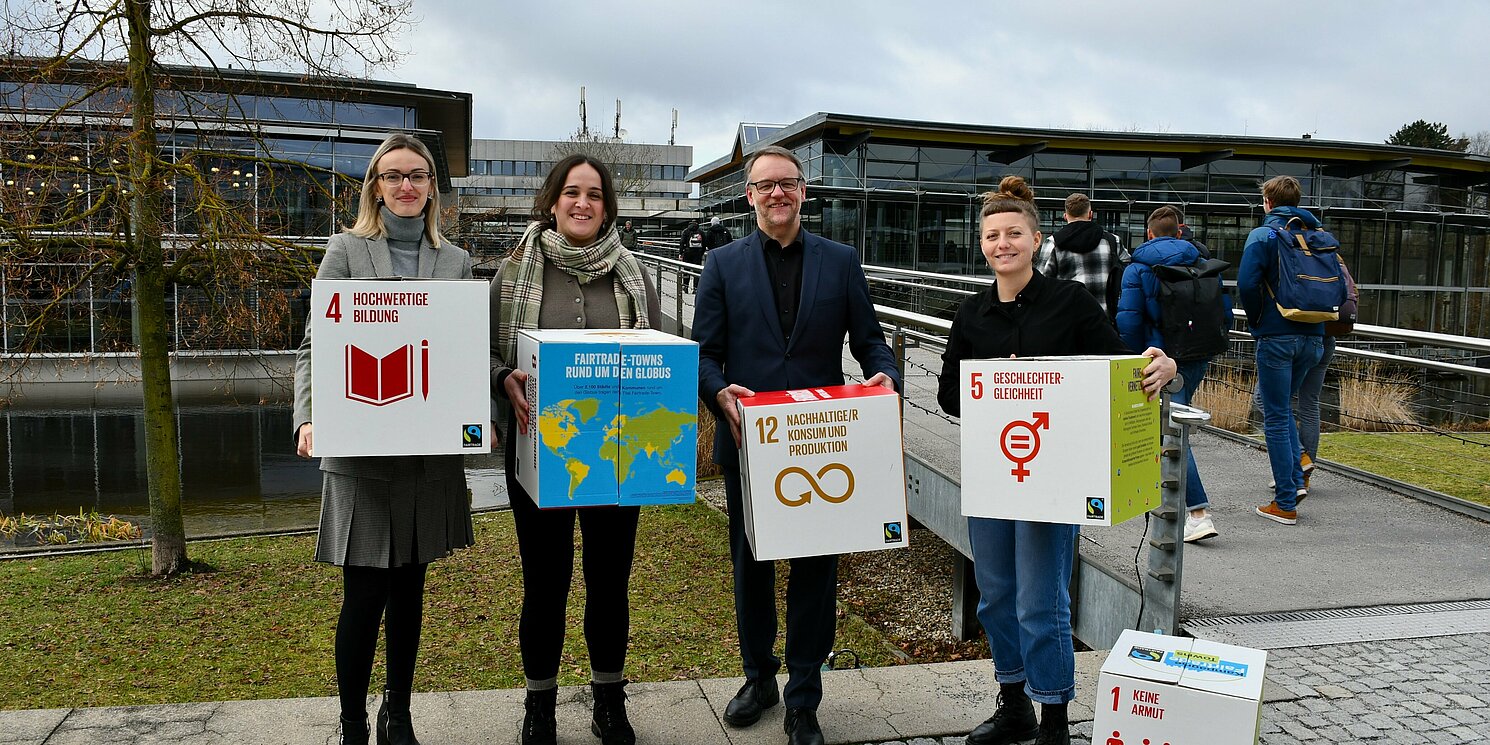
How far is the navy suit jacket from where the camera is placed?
328 cm

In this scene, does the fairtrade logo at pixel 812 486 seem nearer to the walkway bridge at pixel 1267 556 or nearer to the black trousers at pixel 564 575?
the black trousers at pixel 564 575

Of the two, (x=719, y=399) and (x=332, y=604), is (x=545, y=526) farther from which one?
(x=332, y=604)

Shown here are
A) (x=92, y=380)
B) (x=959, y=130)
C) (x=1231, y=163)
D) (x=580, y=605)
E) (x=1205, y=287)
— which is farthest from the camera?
(x=1231, y=163)

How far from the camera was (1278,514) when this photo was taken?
574cm

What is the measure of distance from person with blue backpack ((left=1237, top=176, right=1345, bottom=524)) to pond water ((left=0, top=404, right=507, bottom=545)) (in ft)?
27.3

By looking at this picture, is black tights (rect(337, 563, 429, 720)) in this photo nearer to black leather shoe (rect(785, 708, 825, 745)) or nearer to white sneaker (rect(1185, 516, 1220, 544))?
black leather shoe (rect(785, 708, 825, 745))

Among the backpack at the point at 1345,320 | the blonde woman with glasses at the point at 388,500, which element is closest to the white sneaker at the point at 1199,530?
the backpack at the point at 1345,320

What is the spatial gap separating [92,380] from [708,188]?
1978 centimetres

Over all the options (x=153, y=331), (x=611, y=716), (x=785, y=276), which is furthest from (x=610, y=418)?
(x=153, y=331)

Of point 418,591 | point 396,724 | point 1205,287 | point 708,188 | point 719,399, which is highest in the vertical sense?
point 708,188

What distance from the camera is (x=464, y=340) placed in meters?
2.84

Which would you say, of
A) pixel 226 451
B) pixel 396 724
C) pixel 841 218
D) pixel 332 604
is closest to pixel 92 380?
pixel 226 451

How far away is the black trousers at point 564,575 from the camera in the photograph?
10.2ft

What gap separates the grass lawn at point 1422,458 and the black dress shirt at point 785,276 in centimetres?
570
